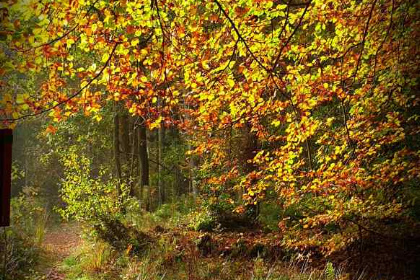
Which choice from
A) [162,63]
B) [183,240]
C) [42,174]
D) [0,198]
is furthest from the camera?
[42,174]

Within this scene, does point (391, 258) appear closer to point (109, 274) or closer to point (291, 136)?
point (291, 136)

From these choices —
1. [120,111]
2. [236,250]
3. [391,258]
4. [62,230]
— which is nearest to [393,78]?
[391,258]

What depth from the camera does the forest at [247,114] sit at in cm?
477

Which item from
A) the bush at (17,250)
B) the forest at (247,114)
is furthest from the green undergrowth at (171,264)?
the bush at (17,250)

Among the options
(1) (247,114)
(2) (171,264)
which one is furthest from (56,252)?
(1) (247,114)

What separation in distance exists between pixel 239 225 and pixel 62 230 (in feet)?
36.1

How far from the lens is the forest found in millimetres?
4773

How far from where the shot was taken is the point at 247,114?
6867 mm

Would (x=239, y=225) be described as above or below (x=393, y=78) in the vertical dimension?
below

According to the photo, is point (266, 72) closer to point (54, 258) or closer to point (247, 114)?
point (247, 114)

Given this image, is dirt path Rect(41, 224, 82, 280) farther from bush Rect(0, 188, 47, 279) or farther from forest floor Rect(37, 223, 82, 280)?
bush Rect(0, 188, 47, 279)

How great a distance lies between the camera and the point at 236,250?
32.6 feet

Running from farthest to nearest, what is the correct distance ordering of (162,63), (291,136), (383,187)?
(383,187) < (291,136) < (162,63)

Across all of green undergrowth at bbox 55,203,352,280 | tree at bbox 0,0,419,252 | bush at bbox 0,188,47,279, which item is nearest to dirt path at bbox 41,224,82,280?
green undergrowth at bbox 55,203,352,280
